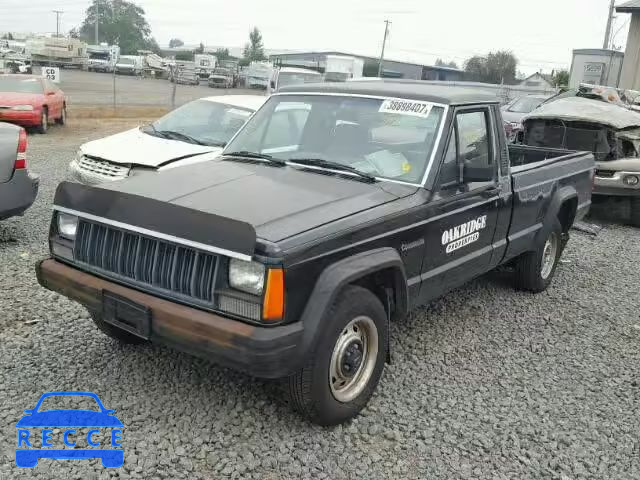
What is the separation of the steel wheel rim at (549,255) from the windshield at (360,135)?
250 cm

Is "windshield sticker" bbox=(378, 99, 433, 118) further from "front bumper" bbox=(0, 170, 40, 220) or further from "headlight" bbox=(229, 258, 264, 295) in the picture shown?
"front bumper" bbox=(0, 170, 40, 220)

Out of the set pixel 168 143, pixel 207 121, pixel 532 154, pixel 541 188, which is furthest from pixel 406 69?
pixel 541 188

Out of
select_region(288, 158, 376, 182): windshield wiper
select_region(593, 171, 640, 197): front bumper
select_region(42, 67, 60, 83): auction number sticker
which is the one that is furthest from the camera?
select_region(42, 67, 60, 83): auction number sticker

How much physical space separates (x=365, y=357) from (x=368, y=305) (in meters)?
0.38

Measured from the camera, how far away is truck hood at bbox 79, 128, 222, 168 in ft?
23.7

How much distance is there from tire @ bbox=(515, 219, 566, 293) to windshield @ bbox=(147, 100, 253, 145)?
4.19 m

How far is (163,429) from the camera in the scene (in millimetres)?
3377

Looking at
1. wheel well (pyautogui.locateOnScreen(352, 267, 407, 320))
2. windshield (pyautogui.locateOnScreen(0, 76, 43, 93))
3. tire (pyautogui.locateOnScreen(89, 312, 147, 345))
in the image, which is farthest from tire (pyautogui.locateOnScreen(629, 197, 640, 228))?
windshield (pyautogui.locateOnScreen(0, 76, 43, 93))

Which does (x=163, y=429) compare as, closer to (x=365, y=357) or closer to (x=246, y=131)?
(x=365, y=357)

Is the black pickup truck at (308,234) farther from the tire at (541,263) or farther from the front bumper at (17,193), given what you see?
the front bumper at (17,193)

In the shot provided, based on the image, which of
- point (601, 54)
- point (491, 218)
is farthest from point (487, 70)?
point (491, 218)

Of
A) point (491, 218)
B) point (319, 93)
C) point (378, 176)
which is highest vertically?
point (319, 93)

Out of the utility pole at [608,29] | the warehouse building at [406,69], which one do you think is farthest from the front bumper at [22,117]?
the warehouse building at [406,69]

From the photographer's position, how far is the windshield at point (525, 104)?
55.0 feet
